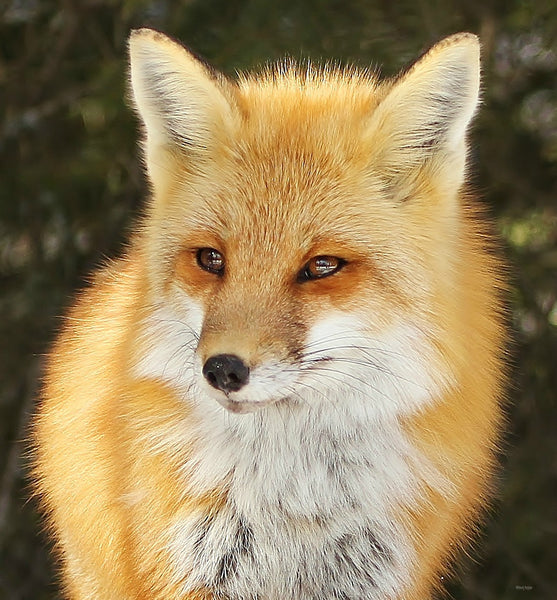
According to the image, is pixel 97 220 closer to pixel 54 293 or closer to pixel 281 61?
pixel 54 293

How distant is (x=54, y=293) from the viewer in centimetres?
390

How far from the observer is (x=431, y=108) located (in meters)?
2.06

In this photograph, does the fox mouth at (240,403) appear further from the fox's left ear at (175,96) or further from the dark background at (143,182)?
the dark background at (143,182)

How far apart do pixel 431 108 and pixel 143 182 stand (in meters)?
2.01

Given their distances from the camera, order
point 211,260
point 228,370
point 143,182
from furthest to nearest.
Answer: point 143,182 < point 211,260 < point 228,370

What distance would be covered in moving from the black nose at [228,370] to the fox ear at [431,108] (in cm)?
63

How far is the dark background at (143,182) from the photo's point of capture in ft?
10.9

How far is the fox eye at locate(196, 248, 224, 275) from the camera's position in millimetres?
1977

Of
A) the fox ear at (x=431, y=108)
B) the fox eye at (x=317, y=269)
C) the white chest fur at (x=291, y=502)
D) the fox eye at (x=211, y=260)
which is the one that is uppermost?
the fox ear at (x=431, y=108)

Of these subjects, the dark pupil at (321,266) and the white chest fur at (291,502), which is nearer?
the dark pupil at (321,266)

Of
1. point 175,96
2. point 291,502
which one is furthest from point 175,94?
point 291,502

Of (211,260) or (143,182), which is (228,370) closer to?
(211,260)

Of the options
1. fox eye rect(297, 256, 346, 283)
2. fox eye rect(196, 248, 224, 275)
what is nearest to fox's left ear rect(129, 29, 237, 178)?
fox eye rect(196, 248, 224, 275)

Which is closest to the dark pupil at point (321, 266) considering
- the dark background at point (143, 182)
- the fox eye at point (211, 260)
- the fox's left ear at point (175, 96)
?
the fox eye at point (211, 260)
